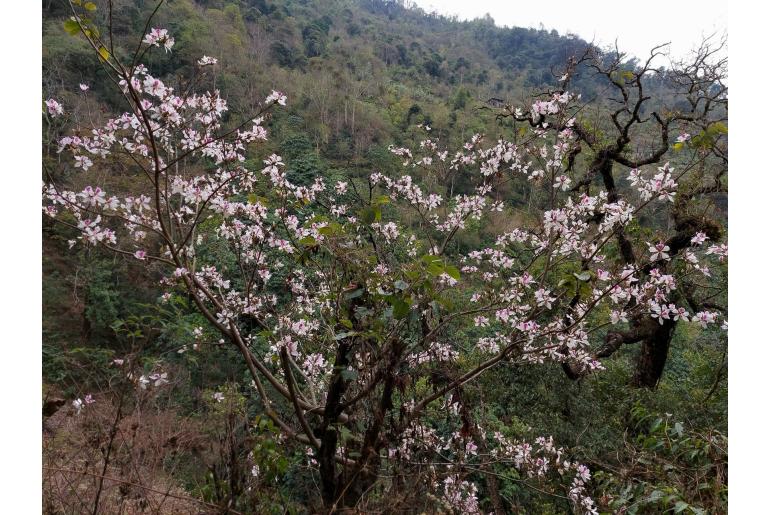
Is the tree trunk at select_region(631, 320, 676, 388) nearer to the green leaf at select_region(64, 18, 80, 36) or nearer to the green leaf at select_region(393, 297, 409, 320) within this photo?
the green leaf at select_region(393, 297, 409, 320)

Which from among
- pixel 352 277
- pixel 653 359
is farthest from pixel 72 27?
pixel 653 359

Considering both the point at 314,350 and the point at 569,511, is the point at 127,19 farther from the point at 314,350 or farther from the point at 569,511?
the point at 569,511

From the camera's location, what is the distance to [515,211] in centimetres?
1606

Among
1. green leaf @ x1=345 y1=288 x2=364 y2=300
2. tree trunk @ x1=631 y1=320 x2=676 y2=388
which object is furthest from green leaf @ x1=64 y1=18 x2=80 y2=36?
tree trunk @ x1=631 y1=320 x2=676 y2=388

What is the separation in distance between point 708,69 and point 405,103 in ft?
67.7

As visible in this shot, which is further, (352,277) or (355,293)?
(352,277)

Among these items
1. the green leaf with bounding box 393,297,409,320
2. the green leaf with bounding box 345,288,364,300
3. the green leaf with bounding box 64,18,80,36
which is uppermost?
the green leaf with bounding box 64,18,80,36

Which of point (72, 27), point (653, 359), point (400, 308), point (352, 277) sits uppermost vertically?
point (653, 359)

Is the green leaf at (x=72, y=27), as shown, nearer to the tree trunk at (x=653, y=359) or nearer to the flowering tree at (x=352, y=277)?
the flowering tree at (x=352, y=277)

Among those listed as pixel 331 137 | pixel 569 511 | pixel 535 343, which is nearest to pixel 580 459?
pixel 569 511

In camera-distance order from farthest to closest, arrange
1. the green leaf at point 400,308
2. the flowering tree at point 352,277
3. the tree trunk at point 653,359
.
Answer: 1. the tree trunk at point 653,359
2. the flowering tree at point 352,277
3. the green leaf at point 400,308

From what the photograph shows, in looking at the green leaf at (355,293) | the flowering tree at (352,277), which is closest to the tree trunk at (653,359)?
the flowering tree at (352,277)

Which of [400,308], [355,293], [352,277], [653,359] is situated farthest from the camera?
[653,359]

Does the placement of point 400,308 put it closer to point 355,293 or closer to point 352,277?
point 355,293
